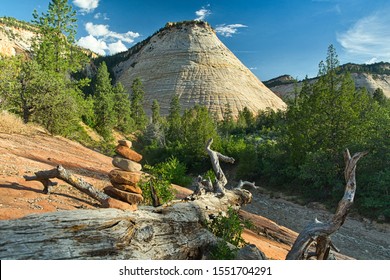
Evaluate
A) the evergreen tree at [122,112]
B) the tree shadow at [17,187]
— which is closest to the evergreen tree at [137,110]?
the evergreen tree at [122,112]

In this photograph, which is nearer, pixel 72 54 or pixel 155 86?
pixel 72 54

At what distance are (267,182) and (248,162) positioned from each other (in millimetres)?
2601

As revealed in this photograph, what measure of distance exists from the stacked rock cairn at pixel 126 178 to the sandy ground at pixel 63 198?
2.27ft

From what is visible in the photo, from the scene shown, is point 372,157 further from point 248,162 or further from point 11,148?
point 11,148

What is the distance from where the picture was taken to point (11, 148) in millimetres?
11359

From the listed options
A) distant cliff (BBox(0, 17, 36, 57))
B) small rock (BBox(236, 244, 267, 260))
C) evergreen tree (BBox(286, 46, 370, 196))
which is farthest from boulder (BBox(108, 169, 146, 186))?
distant cliff (BBox(0, 17, 36, 57))

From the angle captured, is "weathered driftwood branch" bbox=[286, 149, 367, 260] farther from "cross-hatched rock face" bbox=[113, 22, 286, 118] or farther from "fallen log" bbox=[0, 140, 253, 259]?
"cross-hatched rock face" bbox=[113, 22, 286, 118]

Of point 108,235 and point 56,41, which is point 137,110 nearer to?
point 56,41

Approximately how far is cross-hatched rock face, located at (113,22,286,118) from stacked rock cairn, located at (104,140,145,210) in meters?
65.6

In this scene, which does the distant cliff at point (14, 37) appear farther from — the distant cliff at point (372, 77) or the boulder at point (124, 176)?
the distant cliff at point (372, 77)

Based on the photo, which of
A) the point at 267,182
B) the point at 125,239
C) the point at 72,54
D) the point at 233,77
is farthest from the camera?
the point at 233,77

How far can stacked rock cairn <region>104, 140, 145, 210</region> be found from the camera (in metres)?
7.48
